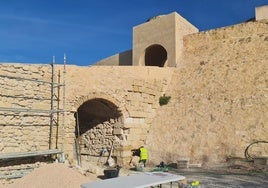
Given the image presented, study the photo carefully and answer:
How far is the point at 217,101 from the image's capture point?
15.9 m

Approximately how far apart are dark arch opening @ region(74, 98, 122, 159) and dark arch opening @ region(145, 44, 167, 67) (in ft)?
27.2

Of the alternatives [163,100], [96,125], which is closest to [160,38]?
[163,100]

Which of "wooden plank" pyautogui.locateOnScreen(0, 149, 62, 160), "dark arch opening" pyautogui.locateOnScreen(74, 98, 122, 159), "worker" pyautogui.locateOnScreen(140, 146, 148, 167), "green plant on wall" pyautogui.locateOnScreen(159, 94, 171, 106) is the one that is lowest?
"worker" pyautogui.locateOnScreen(140, 146, 148, 167)

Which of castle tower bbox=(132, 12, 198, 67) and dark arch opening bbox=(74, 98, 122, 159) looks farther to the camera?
castle tower bbox=(132, 12, 198, 67)

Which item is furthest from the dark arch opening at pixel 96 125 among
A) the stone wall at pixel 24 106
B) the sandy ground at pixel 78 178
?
the sandy ground at pixel 78 178

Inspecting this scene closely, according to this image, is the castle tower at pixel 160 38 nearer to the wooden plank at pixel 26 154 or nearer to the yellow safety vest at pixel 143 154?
the yellow safety vest at pixel 143 154

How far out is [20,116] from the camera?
11617 millimetres

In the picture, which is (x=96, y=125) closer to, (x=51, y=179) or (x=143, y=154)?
(x=143, y=154)

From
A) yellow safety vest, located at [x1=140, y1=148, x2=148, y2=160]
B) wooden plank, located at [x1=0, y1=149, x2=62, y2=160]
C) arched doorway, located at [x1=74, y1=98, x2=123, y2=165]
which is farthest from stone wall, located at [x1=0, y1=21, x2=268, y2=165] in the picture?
yellow safety vest, located at [x1=140, y1=148, x2=148, y2=160]

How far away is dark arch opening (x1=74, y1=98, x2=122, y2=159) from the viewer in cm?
1525

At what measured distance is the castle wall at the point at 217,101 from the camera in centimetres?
1398

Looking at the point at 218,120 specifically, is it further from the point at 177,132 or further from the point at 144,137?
the point at 144,137

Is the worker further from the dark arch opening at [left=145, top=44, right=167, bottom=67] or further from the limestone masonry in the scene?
A: the dark arch opening at [left=145, top=44, right=167, bottom=67]

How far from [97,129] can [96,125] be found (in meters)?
0.23
